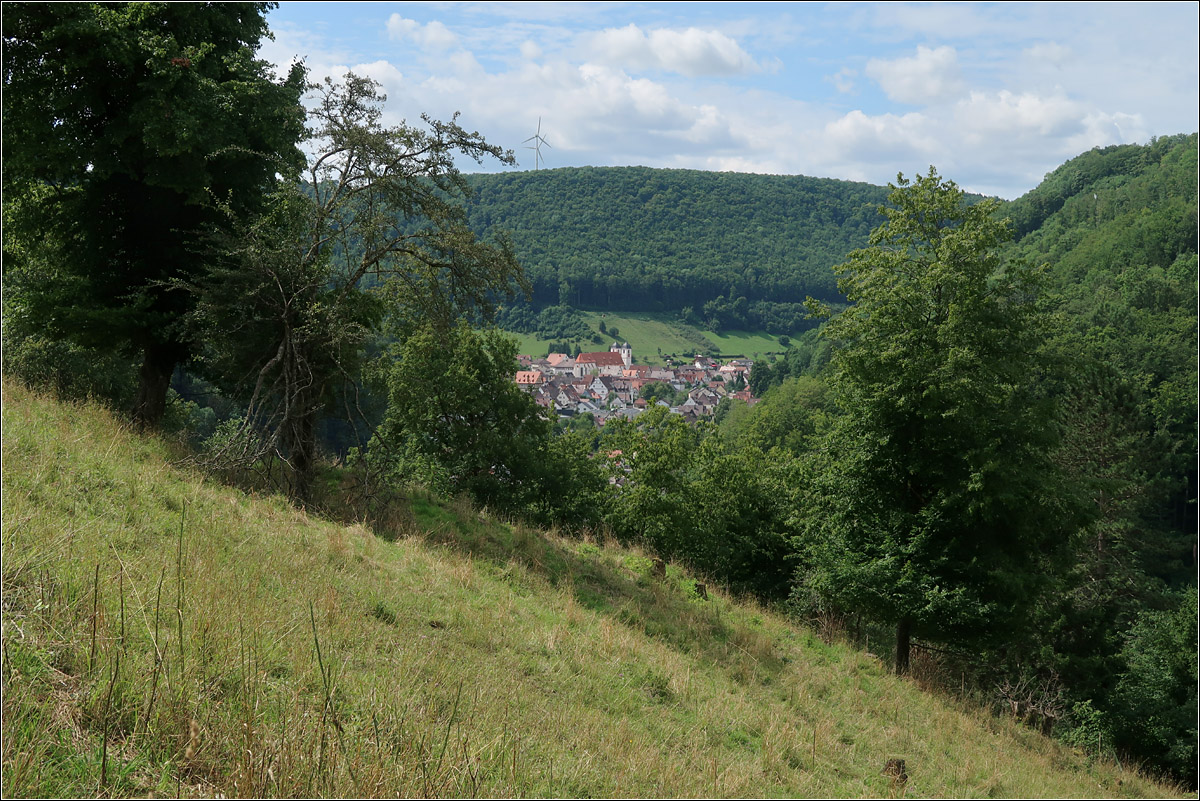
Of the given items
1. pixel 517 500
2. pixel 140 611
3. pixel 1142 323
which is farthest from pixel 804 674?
pixel 1142 323

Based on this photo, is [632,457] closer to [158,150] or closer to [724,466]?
[724,466]

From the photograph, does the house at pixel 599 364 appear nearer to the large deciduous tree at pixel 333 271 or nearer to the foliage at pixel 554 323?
the foliage at pixel 554 323

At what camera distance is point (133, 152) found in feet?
39.8

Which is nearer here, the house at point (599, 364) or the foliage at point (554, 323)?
the house at point (599, 364)

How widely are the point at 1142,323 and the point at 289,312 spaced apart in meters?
61.9

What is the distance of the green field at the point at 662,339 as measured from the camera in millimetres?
162500

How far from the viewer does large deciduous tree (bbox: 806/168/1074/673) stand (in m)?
14.4

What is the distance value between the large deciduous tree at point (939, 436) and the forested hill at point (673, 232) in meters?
125

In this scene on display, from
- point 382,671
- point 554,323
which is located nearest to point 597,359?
point 554,323

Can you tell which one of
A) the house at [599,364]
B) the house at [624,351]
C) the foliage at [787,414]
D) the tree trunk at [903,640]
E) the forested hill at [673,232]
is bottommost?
the tree trunk at [903,640]

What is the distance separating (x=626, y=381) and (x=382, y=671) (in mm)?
141263

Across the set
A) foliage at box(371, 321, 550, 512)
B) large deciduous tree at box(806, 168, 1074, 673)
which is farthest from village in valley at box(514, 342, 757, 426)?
large deciduous tree at box(806, 168, 1074, 673)

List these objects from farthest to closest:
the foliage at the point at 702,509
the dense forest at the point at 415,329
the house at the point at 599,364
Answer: the house at the point at 599,364, the foliage at the point at 702,509, the dense forest at the point at 415,329

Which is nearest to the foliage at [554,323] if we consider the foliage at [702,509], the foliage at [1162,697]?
the foliage at [702,509]
